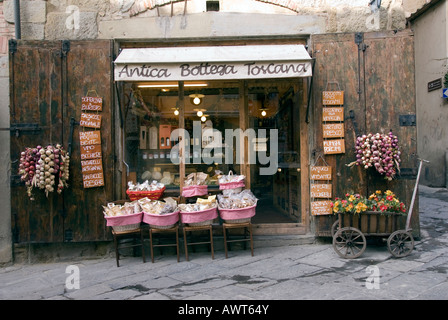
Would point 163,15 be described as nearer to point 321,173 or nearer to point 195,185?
point 195,185

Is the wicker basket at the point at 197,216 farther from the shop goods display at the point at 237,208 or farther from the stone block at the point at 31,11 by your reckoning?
the stone block at the point at 31,11

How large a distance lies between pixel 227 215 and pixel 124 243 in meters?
1.83

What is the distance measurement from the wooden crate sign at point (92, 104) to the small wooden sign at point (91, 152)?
591 millimetres

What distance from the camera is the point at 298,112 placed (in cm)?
662

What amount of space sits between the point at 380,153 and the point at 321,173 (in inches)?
36.9

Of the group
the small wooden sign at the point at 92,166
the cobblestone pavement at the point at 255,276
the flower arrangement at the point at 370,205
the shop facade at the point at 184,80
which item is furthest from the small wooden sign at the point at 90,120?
the flower arrangement at the point at 370,205

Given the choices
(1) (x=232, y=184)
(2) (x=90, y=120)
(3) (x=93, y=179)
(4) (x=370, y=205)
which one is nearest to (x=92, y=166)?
(3) (x=93, y=179)

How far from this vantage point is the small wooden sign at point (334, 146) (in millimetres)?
6191

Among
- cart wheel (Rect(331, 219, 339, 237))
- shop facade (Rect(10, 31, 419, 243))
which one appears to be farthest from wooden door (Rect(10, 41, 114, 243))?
cart wheel (Rect(331, 219, 339, 237))

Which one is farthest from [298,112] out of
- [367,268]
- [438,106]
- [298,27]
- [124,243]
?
[438,106]

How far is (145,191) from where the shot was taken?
20.4 ft

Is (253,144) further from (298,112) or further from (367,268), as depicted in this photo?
(367,268)

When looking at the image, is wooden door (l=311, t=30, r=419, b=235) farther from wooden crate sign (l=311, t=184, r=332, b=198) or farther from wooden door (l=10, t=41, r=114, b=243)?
wooden door (l=10, t=41, r=114, b=243)

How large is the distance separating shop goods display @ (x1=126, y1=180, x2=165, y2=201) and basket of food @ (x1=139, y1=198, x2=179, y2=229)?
240mm
